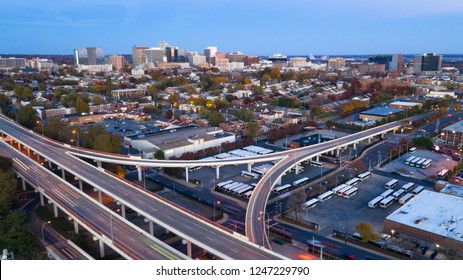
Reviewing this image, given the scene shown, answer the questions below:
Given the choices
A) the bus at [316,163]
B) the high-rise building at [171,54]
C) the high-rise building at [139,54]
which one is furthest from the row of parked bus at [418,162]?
the high-rise building at [171,54]

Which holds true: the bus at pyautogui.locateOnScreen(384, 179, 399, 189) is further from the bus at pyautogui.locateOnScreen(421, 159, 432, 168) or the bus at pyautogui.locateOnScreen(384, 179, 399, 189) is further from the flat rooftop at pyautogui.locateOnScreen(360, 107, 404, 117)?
the flat rooftop at pyautogui.locateOnScreen(360, 107, 404, 117)

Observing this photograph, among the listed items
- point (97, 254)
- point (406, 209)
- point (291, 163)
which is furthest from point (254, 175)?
point (97, 254)

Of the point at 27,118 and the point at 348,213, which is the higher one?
the point at 27,118

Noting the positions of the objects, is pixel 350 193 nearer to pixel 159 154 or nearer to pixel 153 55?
pixel 159 154

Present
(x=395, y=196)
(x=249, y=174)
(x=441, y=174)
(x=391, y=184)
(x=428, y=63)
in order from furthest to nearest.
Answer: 1. (x=428, y=63)
2. (x=249, y=174)
3. (x=441, y=174)
4. (x=391, y=184)
5. (x=395, y=196)

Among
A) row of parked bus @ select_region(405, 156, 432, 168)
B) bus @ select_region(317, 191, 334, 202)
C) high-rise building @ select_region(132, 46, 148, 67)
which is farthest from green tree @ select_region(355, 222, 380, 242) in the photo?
high-rise building @ select_region(132, 46, 148, 67)

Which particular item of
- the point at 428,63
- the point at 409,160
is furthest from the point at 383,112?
the point at 428,63

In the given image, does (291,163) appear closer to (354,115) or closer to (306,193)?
(306,193)
